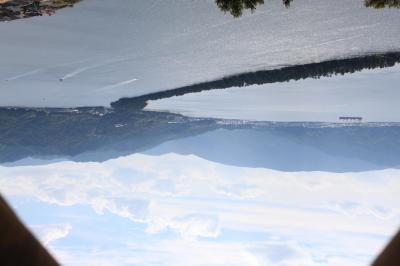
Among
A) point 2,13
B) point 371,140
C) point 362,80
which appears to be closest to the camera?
point 2,13

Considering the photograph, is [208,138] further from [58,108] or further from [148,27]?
[148,27]

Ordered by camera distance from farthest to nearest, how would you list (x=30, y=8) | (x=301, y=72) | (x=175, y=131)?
(x=175, y=131), (x=301, y=72), (x=30, y=8)

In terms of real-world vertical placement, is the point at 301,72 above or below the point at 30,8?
below

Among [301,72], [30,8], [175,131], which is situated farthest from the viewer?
[175,131]

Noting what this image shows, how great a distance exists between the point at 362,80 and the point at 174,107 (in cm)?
1430

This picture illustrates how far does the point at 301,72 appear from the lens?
24.1 metres

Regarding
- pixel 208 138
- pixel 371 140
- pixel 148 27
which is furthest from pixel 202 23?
pixel 208 138

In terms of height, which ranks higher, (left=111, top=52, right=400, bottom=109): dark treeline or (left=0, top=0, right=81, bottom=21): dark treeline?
(left=0, top=0, right=81, bottom=21): dark treeline

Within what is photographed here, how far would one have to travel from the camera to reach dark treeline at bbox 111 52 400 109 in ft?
74.2

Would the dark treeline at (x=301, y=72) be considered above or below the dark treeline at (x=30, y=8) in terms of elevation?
below

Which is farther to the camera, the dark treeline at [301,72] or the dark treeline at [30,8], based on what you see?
the dark treeline at [301,72]

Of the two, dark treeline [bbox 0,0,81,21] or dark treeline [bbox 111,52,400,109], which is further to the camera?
dark treeline [bbox 111,52,400,109]

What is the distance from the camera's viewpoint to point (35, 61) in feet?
74.1

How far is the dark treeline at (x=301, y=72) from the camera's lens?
22609 millimetres
